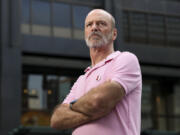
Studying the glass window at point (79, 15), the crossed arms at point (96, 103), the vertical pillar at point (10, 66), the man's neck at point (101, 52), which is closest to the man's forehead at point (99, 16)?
the man's neck at point (101, 52)

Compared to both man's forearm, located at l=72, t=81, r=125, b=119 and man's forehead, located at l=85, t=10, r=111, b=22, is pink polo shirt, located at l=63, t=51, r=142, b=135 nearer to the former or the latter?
man's forearm, located at l=72, t=81, r=125, b=119

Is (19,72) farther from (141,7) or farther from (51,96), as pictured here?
(141,7)

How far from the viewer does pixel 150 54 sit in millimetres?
24172

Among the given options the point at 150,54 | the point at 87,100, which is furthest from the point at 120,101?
the point at 150,54

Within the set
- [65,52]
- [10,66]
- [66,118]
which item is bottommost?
[66,118]

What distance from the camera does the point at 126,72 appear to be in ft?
6.06

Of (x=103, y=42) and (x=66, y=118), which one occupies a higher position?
(x=103, y=42)

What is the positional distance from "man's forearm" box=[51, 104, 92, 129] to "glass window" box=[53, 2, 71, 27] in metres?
20.1

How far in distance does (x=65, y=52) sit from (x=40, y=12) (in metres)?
2.57

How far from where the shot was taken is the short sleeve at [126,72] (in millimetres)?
1810

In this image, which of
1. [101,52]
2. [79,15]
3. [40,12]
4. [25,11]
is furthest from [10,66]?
[101,52]

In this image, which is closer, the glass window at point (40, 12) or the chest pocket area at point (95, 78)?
the chest pocket area at point (95, 78)

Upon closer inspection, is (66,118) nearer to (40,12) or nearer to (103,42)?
(103,42)

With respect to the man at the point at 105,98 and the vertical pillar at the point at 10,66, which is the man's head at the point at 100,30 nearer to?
the man at the point at 105,98
